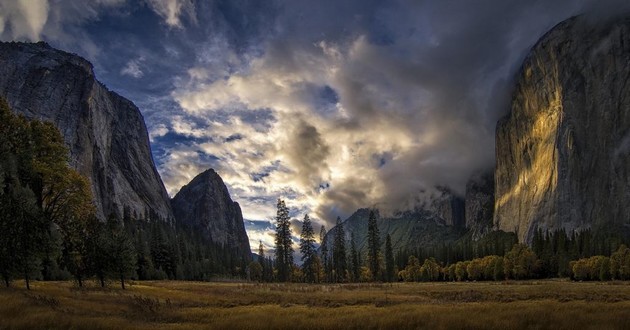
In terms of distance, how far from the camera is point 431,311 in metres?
21.0

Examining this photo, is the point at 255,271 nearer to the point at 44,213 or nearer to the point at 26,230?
the point at 44,213

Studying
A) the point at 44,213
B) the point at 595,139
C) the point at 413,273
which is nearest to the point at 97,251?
the point at 44,213

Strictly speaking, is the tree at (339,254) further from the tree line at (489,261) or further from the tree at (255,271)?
the tree at (255,271)

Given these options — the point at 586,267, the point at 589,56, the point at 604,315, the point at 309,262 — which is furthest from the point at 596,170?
the point at 604,315

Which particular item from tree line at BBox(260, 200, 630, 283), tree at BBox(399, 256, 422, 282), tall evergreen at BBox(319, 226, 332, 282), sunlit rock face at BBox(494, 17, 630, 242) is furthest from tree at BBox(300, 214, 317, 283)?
sunlit rock face at BBox(494, 17, 630, 242)

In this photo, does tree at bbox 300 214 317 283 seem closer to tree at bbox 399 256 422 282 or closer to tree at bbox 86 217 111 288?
tree at bbox 399 256 422 282

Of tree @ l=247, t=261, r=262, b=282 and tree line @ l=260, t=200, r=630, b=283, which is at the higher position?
tree line @ l=260, t=200, r=630, b=283

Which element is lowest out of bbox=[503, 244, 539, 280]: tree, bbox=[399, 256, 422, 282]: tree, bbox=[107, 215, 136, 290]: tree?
bbox=[399, 256, 422, 282]: tree

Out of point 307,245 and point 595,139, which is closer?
point 307,245

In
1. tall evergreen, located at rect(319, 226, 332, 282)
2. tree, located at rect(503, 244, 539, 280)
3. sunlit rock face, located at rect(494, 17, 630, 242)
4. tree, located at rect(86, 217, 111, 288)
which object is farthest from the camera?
sunlit rock face, located at rect(494, 17, 630, 242)

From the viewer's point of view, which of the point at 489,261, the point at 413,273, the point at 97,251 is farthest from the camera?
the point at 413,273

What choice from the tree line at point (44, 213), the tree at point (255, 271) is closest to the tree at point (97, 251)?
the tree line at point (44, 213)

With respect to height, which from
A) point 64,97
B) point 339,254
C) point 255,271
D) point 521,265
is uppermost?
point 64,97

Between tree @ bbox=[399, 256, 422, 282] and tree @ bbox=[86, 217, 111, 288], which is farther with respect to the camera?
tree @ bbox=[399, 256, 422, 282]
